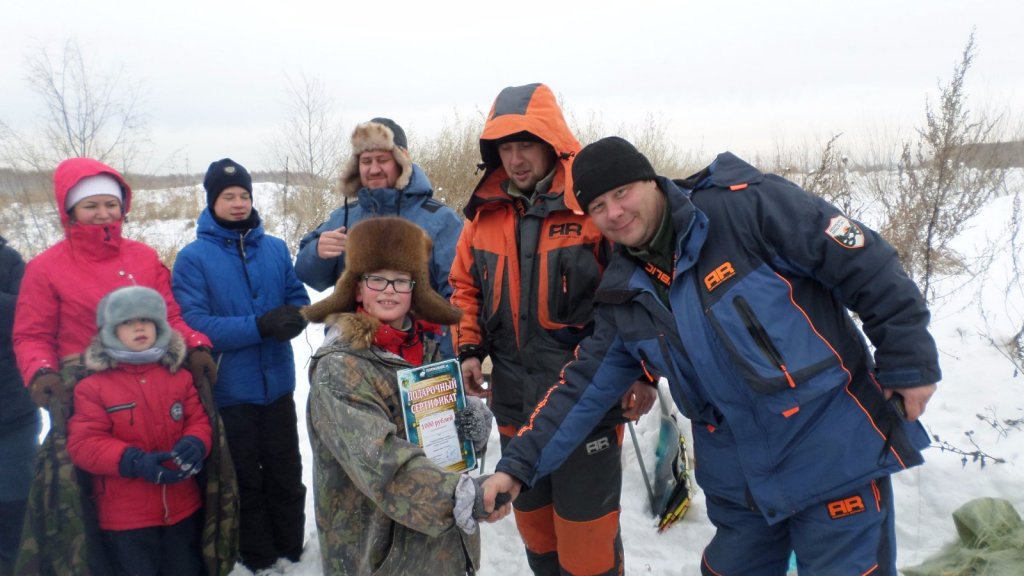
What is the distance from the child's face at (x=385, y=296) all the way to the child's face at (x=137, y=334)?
3.70 ft

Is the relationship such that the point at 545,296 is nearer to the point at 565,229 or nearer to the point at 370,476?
the point at 565,229

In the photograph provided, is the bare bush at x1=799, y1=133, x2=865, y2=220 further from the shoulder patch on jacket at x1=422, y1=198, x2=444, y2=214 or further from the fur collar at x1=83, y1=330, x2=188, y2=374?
the fur collar at x1=83, y1=330, x2=188, y2=374

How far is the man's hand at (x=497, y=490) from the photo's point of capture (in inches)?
79.5

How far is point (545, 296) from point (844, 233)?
1135 mm

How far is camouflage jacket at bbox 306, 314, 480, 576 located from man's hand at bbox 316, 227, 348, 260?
946 mm

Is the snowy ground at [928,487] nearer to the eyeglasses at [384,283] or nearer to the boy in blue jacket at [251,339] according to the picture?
the boy in blue jacket at [251,339]

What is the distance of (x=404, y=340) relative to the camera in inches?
87.2

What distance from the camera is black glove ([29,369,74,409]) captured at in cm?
255

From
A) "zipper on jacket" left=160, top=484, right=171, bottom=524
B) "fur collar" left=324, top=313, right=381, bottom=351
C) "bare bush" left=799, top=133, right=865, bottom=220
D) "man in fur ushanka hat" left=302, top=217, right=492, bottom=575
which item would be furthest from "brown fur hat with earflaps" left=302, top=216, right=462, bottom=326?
"bare bush" left=799, top=133, right=865, bottom=220

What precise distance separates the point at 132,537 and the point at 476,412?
1.64 meters

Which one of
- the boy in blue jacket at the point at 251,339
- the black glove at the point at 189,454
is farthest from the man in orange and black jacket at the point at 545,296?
the black glove at the point at 189,454

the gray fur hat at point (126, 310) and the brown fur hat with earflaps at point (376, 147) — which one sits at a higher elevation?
the brown fur hat with earflaps at point (376, 147)

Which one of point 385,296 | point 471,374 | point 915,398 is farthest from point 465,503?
point 915,398

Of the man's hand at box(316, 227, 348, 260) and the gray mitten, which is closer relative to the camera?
the gray mitten
